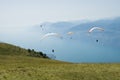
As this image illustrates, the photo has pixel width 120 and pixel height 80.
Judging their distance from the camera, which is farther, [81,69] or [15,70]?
[81,69]

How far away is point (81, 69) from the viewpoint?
58312mm

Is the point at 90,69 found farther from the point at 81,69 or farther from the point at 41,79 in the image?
the point at 41,79

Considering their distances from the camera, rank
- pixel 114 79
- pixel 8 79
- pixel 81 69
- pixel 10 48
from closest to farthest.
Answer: pixel 8 79 < pixel 114 79 < pixel 81 69 < pixel 10 48

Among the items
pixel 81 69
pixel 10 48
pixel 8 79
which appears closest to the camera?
pixel 8 79

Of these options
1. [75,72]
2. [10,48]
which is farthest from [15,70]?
[10,48]

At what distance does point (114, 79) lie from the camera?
174 ft

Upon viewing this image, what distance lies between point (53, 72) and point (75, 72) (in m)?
3.45

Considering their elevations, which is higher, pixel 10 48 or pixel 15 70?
pixel 10 48

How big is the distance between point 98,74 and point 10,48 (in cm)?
8637

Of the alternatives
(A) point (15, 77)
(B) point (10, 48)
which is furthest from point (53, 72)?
Result: (B) point (10, 48)

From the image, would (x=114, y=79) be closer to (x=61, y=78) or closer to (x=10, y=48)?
(x=61, y=78)

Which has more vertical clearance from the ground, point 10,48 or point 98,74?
point 10,48

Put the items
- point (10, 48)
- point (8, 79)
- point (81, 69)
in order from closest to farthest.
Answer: point (8, 79), point (81, 69), point (10, 48)

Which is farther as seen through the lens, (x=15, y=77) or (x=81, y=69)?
(x=81, y=69)
